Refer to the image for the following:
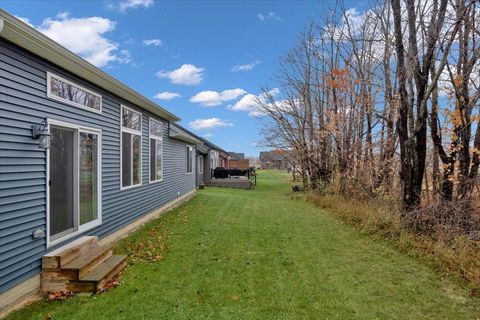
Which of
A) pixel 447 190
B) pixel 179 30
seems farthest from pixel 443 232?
pixel 179 30

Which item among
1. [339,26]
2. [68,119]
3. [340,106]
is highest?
[339,26]

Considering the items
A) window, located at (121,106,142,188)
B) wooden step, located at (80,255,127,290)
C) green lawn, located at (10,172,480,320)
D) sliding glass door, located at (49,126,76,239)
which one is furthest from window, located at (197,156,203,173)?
wooden step, located at (80,255,127,290)

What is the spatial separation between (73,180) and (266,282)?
11.2ft

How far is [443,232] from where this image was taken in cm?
543

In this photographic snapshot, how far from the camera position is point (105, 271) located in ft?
13.1

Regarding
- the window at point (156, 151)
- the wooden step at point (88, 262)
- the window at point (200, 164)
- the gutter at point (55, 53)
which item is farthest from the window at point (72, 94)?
the window at point (200, 164)

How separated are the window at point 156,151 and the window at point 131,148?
3.03 ft

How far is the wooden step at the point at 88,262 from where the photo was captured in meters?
3.76

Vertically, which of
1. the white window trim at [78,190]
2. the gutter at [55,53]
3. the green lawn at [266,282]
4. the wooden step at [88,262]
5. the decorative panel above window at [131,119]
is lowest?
the green lawn at [266,282]

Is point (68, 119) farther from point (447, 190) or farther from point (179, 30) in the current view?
point (179, 30)

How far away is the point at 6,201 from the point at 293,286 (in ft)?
11.9

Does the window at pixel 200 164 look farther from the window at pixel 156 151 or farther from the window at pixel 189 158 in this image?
the window at pixel 156 151

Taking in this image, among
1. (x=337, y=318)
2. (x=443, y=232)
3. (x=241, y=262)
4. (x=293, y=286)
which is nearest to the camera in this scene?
(x=337, y=318)

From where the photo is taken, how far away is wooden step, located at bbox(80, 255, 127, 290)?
3713 mm
